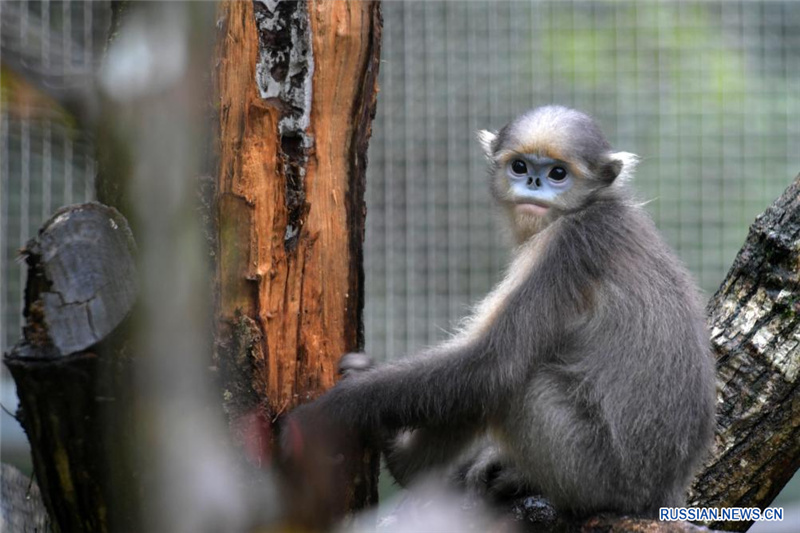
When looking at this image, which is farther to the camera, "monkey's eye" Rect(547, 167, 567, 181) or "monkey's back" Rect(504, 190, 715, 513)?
"monkey's eye" Rect(547, 167, 567, 181)

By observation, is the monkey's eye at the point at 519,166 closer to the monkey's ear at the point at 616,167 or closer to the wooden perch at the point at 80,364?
the monkey's ear at the point at 616,167

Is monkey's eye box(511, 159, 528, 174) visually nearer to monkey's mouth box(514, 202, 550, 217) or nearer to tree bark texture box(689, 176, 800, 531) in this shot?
monkey's mouth box(514, 202, 550, 217)

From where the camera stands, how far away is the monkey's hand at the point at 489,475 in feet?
14.4

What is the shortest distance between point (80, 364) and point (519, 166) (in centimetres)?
284

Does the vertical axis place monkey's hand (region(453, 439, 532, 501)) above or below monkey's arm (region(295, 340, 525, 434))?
below

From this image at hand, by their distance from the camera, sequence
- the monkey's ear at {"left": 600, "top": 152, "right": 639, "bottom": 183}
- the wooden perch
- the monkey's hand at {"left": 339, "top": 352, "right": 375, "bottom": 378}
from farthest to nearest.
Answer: the monkey's ear at {"left": 600, "top": 152, "right": 639, "bottom": 183}, the monkey's hand at {"left": 339, "top": 352, "right": 375, "bottom": 378}, the wooden perch

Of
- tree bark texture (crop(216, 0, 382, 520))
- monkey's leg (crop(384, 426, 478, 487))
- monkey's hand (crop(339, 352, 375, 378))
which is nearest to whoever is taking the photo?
tree bark texture (crop(216, 0, 382, 520))

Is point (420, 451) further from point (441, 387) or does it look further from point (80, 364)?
point (80, 364)

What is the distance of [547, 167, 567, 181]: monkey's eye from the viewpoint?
4727mm

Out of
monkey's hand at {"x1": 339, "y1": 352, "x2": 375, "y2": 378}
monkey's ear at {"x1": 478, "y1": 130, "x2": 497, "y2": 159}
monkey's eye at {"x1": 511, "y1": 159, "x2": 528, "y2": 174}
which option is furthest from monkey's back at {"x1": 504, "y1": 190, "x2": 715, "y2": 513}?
monkey's ear at {"x1": 478, "y1": 130, "x2": 497, "y2": 159}

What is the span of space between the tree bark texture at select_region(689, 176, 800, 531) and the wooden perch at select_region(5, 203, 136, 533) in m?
2.91

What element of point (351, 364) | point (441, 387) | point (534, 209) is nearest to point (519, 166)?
point (534, 209)

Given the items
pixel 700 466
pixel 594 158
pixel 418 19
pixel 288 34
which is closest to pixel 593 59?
pixel 418 19

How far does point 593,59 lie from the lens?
380 inches
